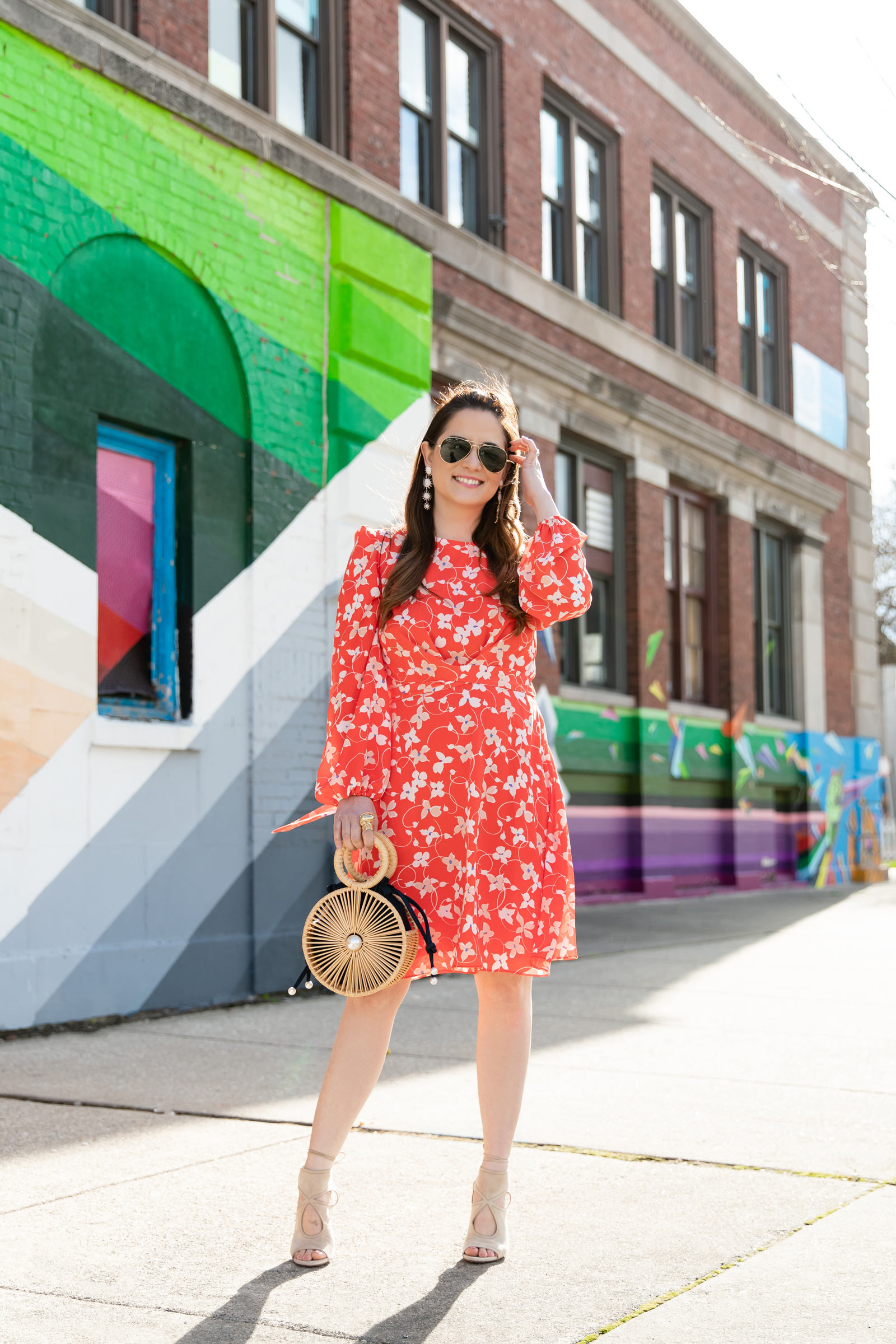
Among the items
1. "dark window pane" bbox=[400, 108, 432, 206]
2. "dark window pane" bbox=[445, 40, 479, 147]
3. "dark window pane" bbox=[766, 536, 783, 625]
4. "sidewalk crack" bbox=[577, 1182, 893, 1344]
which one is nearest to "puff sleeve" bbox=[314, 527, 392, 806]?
"sidewalk crack" bbox=[577, 1182, 893, 1344]

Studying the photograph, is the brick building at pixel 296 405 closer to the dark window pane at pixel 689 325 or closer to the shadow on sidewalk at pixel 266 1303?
the dark window pane at pixel 689 325

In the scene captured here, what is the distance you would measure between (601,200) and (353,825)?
39.9 ft

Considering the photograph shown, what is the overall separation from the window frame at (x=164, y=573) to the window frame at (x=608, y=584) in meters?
6.14

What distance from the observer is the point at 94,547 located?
269 inches

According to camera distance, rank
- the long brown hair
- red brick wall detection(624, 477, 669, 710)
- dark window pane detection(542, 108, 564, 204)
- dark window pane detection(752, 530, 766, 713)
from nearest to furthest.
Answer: the long brown hair
dark window pane detection(542, 108, 564, 204)
red brick wall detection(624, 477, 669, 710)
dark window pane detection(752, 530, 766, 713)

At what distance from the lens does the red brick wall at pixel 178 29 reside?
8281 millimetres

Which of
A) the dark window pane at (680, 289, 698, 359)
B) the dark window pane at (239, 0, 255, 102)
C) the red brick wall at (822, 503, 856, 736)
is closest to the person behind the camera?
the dark window pane at (239, 0, 255, 102)

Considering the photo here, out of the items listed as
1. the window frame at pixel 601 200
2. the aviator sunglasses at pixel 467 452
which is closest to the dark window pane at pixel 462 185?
the window frame at pixel 601 200

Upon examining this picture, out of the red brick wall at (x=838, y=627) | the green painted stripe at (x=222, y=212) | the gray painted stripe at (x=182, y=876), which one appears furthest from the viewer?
the red brick wall at (x=838, y=627)

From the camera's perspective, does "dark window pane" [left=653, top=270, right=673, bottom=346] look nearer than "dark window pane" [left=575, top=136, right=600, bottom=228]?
No

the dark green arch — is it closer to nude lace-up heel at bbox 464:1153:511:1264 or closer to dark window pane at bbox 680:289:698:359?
nude lace-up heel at bbox 464:1153:511:1264

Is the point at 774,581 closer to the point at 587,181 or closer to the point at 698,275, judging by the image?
the point at 698,275

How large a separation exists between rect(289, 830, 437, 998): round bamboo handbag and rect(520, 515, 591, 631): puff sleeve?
26.9 inches

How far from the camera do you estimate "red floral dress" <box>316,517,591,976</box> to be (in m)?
3.28
